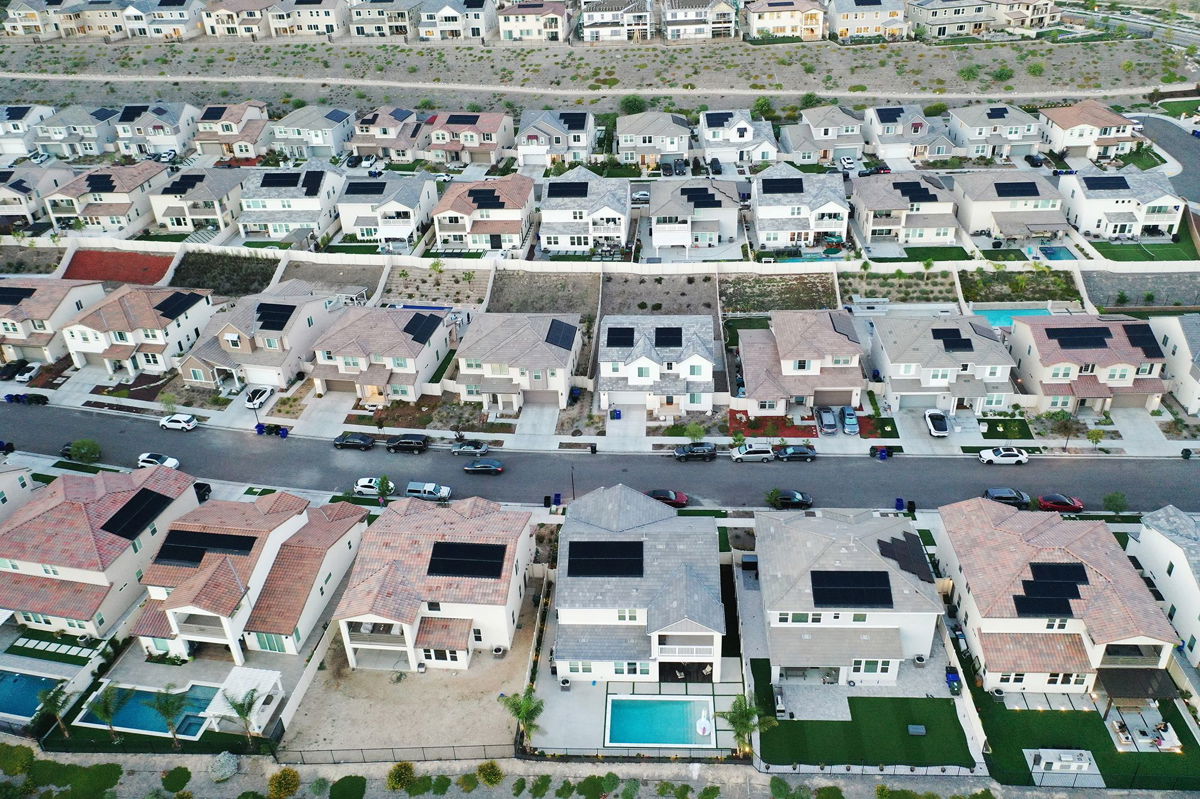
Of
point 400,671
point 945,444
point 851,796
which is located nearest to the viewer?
point 851,796

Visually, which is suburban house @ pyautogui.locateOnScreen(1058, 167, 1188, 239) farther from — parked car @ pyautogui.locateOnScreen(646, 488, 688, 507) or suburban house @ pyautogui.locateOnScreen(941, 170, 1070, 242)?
parked car @ pyautogui.locateOnScreen(646, 488, 688, 507)

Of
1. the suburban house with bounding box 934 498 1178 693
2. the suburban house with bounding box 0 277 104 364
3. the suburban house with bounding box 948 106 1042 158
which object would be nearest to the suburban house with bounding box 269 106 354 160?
the suburban house with bounding box 0 277 104 364

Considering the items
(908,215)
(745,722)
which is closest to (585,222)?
(908,215)

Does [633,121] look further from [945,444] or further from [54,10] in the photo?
[54,10]

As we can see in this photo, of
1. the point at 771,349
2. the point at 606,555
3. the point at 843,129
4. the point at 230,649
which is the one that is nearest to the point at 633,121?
the point at 843,129

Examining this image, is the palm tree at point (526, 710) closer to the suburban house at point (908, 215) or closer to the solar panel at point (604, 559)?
the solar panel at point (604, 559)

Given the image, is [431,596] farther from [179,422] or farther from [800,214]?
[800,214]
